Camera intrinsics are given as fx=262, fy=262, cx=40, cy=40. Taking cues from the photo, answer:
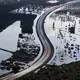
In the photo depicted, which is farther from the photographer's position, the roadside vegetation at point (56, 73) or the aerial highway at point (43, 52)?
the aerial highway at point (43, 52)

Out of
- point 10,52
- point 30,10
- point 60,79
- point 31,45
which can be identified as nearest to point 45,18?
point 30,10

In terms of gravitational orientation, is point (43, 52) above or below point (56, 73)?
above

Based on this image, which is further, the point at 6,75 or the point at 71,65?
the point at 71,65

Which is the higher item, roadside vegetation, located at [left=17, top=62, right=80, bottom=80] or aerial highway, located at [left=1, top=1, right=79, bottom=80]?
aerial highway, located at [left=1, top=1, right=79, bottom=80]

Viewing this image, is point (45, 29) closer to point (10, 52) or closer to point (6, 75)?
point (10, 52)

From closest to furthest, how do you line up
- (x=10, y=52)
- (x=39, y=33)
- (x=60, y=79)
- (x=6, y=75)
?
1. (x=60, y=79)
2. (x=6, y=75)
3. (x=10, y=52)
4. (x=39, y=33)

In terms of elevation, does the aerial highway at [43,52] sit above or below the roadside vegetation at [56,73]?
above

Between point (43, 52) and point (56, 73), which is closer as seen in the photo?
point (56, 73)

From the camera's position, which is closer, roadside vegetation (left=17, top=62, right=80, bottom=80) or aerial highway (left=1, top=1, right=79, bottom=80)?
roadside vegetation (left=17, top=62, right=80, bottom=80)
